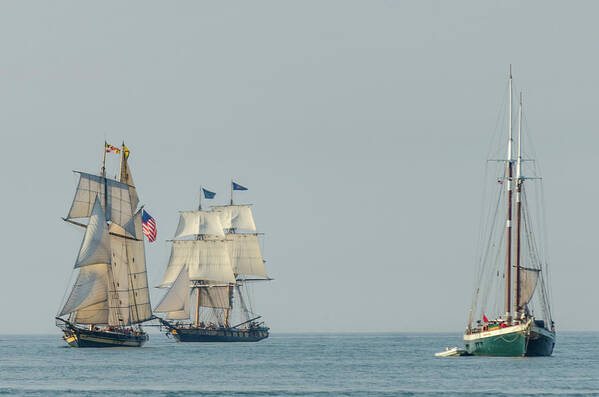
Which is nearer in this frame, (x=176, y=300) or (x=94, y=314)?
(x=94, y=314)

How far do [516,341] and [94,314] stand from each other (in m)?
62.0

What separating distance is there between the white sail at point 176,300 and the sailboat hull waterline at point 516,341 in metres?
85.6

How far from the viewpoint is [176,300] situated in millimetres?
197125

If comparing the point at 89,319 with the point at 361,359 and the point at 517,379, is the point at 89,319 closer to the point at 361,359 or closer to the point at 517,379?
the point at 361,359

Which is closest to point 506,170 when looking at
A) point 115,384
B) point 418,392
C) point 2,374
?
point 418,392

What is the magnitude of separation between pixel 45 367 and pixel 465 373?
4422 cm

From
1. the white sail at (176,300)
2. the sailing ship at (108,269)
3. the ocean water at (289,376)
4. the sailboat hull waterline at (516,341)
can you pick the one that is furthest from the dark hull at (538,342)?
the white sail at (176,300)

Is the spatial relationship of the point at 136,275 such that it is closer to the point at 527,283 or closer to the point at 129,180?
the point at 129,180

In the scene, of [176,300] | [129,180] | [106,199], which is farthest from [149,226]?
[176,300]

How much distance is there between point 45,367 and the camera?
408ft

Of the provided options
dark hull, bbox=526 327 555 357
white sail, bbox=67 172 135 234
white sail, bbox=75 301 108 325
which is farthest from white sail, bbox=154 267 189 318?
dark hull, bbox=526 327 555 357

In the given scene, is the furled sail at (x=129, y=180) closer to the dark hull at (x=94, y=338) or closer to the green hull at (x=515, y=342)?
the dark hull at (x=94, y=338)

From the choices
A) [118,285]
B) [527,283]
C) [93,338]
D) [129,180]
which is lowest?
[93,338]

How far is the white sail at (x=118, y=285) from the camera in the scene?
15788cm
